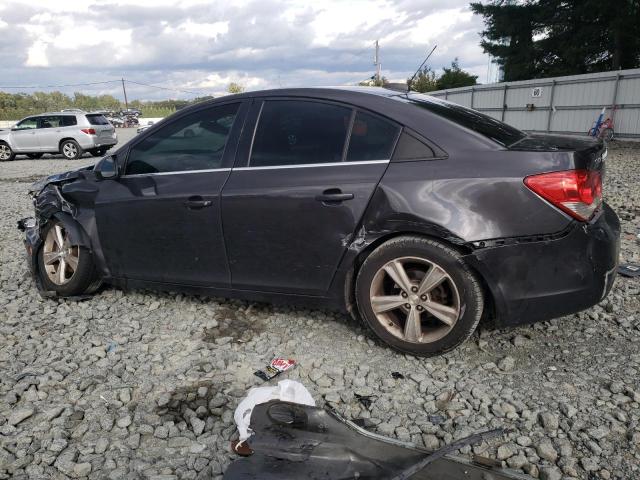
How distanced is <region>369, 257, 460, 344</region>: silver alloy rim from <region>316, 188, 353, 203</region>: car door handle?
0.47m

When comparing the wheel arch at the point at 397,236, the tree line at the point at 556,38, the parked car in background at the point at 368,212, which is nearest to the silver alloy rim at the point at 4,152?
the parked car in background at the point at 368,212

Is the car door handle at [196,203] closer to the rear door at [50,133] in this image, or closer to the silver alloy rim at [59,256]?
the silver alloy rim at [59,256]

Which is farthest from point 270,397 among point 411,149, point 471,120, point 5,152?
point 5,152

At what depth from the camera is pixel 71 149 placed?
18031 mm

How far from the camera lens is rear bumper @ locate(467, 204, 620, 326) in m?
2.72

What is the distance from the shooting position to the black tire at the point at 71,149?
59.0 feet

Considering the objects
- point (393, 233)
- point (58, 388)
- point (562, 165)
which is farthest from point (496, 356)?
point (58, 388)

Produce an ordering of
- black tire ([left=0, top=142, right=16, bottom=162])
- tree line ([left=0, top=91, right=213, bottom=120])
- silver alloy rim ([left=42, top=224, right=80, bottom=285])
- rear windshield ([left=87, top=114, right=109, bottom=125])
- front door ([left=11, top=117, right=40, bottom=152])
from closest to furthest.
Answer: silver alloy rim ([left=42, top=224, right=80, bottom=285]) < rear windshield ([left=87, top=114, right=109, bottom=125]) < front door ([left=11, top=117, right=40, bottom=152]) < black tire ([left=0, top=142, right=16, bottom=162]) < tree line ([left=0, top=91, right=213, bottom=120])

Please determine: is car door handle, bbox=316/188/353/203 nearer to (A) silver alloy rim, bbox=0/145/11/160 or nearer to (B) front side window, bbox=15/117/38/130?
(B) front side window, bbox=15/117/38/130

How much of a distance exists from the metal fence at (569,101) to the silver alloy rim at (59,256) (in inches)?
679

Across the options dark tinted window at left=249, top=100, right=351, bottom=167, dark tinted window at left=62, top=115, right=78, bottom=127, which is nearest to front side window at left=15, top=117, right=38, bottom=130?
dark tinted window at left=62, top=115, right=78, bottom=127

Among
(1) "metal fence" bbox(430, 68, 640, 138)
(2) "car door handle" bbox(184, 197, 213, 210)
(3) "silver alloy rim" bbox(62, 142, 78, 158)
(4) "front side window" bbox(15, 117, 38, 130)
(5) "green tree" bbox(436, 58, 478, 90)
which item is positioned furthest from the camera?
(5) "green tree" bbox(436, 58, 478, 90)

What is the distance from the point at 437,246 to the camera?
286cm

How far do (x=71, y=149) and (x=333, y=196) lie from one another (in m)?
17.7
